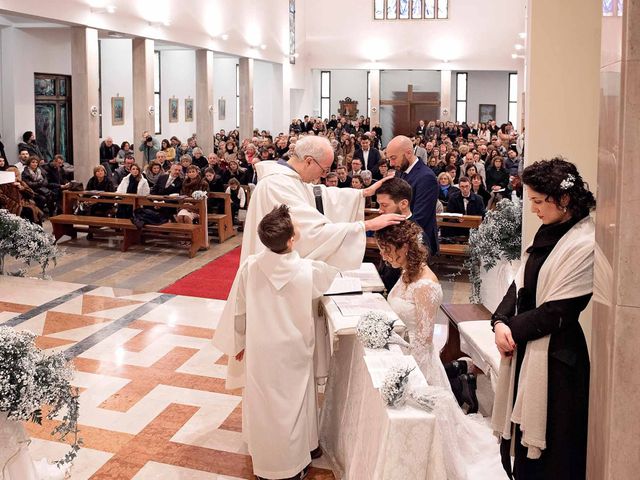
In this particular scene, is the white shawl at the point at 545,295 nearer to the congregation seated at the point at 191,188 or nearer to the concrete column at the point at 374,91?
the congregation seated at the point at 191,188

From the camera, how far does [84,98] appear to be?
615 inches

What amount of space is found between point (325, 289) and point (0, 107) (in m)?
15.1

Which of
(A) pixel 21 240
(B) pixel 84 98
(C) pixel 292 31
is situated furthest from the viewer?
(C) pixel 292 31

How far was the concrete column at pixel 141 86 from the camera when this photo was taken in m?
17.7

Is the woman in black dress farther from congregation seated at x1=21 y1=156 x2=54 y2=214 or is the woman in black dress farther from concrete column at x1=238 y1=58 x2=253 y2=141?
concrete column at x1=238 y1=58 x2=253 y2=141

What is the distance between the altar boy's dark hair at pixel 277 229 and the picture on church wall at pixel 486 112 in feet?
105

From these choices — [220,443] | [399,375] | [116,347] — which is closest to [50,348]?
[116,347]

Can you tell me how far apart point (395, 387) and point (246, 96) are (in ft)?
75.7

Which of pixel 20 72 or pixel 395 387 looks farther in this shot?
pixel 20 72

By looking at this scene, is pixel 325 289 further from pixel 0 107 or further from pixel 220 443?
pixel 0 107

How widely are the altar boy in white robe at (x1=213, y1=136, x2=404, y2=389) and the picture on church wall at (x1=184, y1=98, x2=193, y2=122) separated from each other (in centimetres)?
2239

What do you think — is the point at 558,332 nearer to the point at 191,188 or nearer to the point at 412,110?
the point at 191,188

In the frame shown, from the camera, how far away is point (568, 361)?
3.34m

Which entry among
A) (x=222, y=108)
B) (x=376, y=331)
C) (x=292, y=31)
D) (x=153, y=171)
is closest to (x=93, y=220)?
(x=153, y=171)
